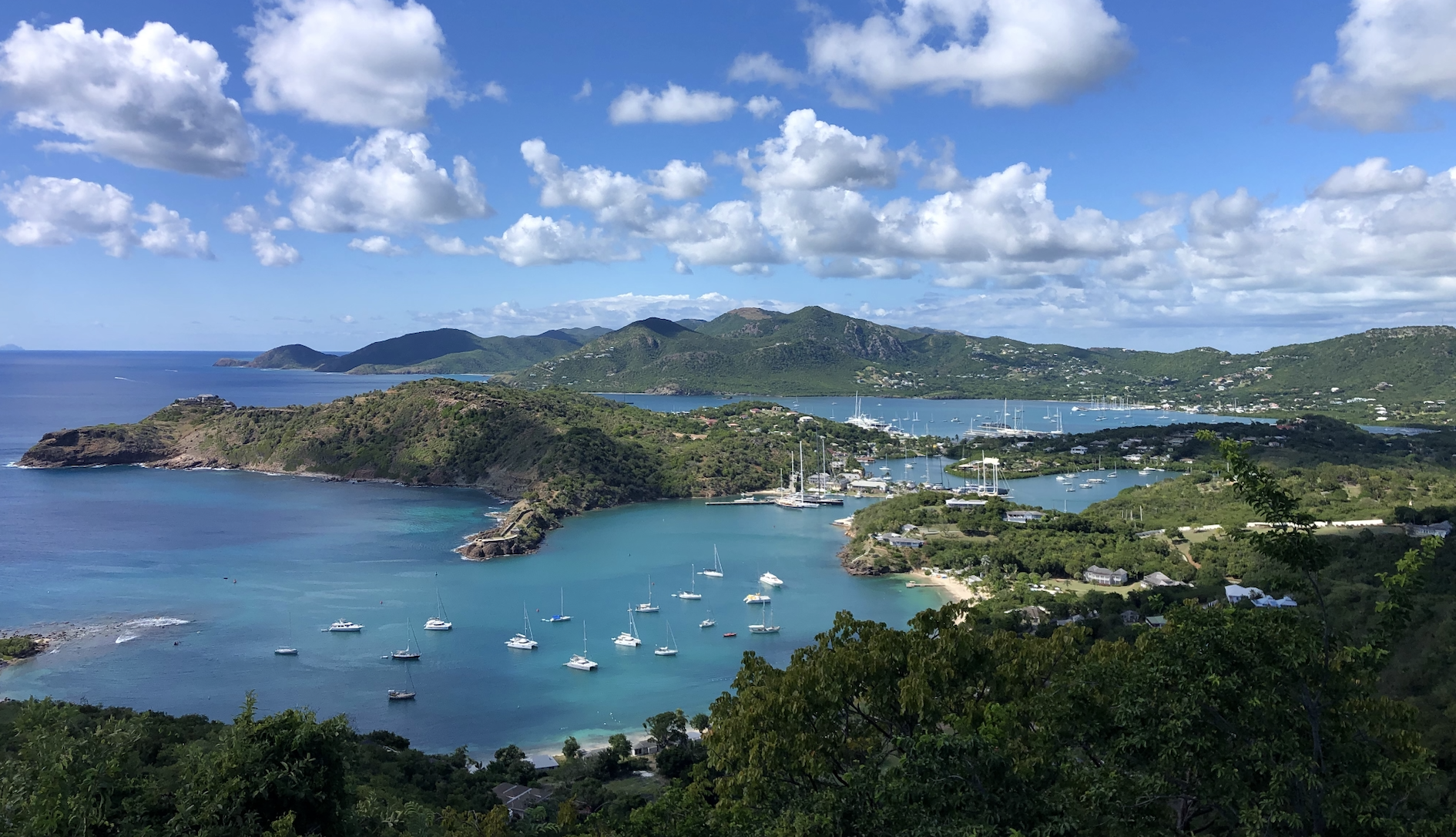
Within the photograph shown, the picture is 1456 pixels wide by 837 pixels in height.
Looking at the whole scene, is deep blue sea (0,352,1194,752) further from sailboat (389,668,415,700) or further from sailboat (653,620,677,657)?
sailboat (653,620,677,657)

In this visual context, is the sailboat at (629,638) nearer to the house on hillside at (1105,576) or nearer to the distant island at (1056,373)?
the house on hillside at (1105,576)

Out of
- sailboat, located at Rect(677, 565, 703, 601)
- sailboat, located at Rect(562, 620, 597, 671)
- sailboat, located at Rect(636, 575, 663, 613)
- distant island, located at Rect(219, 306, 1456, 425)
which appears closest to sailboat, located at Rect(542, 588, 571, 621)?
sailboat, located at Rect(636, 575, 663, 613)

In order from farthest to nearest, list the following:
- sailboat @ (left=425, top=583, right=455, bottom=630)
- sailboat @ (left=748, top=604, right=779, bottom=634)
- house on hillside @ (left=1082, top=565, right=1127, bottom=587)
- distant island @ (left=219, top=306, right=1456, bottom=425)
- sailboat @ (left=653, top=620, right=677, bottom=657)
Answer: distant island @ (left=219, top=306, right=1456, bottom=425) → house on hillside @ (left=1082, top=565, right=1127, bottom=587) → sailboat @ (left=748, top=604, right=779, bottom=634) → sailboat @ (left=425, top=583, right=455, bottom=630) → sailboat @ (left=653, top=620, right=677, bottom=657)

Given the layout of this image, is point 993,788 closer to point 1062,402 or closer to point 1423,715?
point 1423,715

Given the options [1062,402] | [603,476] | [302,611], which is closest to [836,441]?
[603,476]

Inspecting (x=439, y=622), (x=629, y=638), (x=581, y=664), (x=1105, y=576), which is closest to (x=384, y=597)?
(x=439, y=622)

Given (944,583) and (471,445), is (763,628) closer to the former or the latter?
(944,583)
